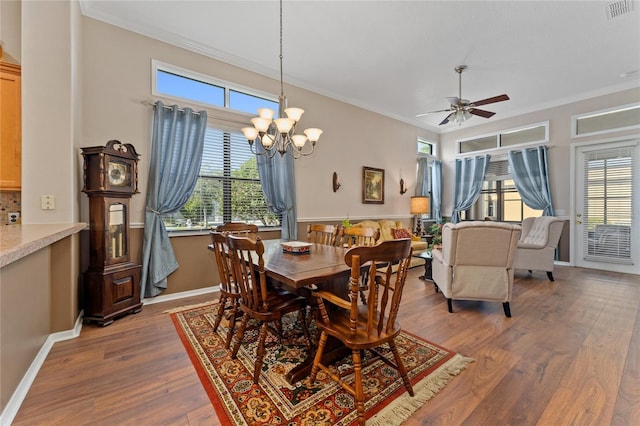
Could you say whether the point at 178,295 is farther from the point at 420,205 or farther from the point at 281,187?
the point at 420,205

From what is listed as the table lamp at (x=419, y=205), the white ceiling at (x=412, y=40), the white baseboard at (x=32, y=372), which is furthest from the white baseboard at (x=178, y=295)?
the table lamp at (x=419, y=205)

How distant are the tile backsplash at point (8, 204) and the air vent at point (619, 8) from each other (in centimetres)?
610

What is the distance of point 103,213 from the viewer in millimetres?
2646

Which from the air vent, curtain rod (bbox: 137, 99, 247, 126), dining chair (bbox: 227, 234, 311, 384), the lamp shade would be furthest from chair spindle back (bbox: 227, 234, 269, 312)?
the lamp shade

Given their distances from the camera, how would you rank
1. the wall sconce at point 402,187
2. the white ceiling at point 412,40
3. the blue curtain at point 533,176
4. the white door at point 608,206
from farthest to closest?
the wall sconce at point 402,187
the blue curtain at point 533,176
the white door at point 608,206
the white ceiling at point 412,40

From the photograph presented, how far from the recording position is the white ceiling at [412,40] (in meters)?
2.92

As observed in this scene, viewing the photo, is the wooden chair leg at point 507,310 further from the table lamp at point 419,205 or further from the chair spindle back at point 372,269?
the table lamp at point 419,205

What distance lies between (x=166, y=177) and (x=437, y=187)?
20.7ft

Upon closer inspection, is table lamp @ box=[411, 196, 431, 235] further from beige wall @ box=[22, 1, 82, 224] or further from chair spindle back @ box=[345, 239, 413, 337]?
beige wall @ box=[22, 1, 82, 224]

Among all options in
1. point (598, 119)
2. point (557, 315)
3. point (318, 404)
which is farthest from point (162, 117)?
point (598, 119)

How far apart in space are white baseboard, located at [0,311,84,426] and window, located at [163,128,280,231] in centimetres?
138

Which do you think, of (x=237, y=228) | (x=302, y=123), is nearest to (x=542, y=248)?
(x=302, y=123)

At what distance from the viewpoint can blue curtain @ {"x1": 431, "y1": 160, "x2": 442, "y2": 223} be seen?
23.7 ft

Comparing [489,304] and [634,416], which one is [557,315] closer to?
[489,304]
